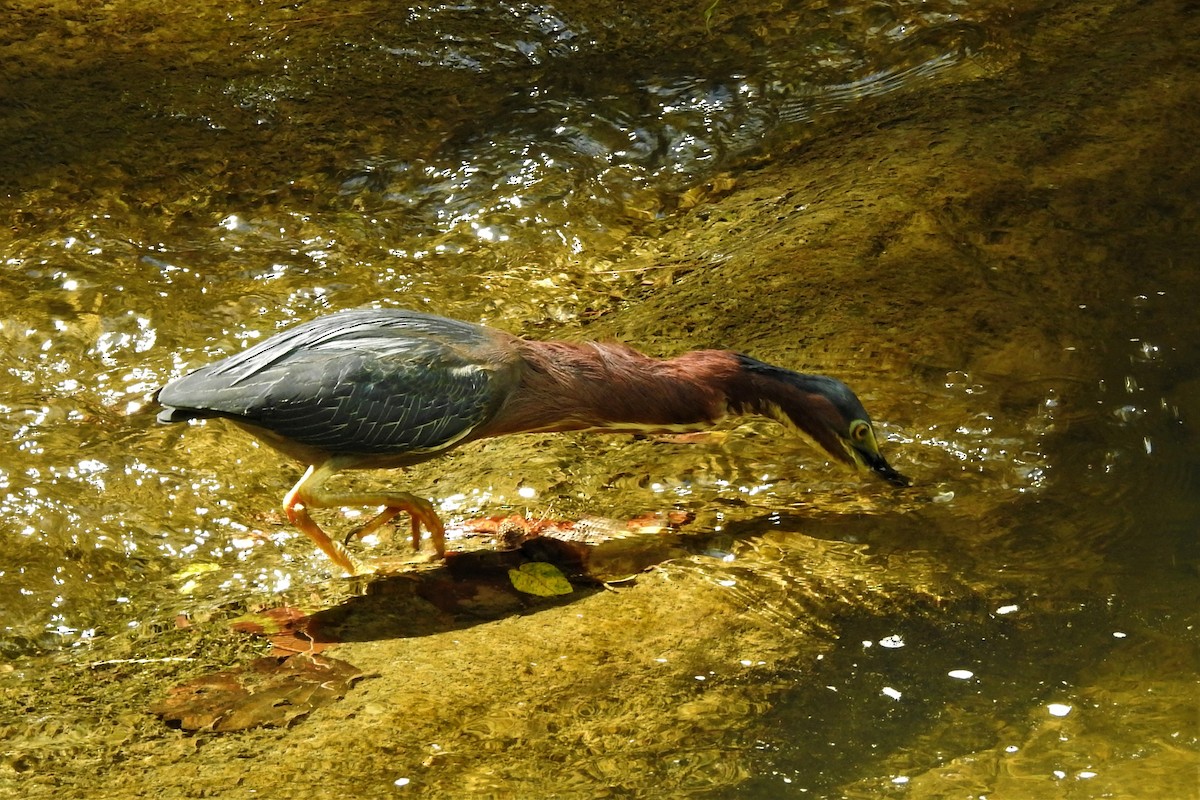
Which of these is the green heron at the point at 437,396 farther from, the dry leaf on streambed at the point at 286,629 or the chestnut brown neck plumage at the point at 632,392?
the dry leaf on streambed at the point at 286,629

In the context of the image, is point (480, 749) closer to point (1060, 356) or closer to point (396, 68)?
point (1060, 356)

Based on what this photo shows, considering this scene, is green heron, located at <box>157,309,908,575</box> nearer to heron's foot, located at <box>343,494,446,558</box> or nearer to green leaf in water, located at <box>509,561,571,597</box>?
heron's foot, located at <box>343,494,446,558</box>

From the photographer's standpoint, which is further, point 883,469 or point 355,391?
point 883,469

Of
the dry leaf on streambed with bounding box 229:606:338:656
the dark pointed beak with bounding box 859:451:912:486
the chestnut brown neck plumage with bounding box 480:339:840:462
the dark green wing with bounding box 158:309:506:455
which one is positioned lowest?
the dry leaf on streambed with bounding box 229:606:338:656

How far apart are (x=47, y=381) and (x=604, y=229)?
9.85 feet

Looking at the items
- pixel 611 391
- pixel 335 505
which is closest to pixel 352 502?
pixel 335 505

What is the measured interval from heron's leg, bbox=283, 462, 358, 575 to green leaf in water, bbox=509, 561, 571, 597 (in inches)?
25.4

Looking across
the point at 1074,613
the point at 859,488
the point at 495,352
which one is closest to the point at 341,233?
the point at 495,352

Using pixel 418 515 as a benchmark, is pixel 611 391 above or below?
above

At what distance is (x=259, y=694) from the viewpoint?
10.9 ft

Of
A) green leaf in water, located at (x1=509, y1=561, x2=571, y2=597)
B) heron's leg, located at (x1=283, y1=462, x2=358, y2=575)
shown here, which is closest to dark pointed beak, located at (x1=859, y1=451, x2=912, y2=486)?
green leaf in water, located at (x1=509, y1=561, x2=571, y2=597)

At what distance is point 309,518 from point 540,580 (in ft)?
3.02

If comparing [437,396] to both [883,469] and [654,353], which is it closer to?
[654,353]

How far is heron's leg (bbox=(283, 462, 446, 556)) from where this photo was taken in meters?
4.26
